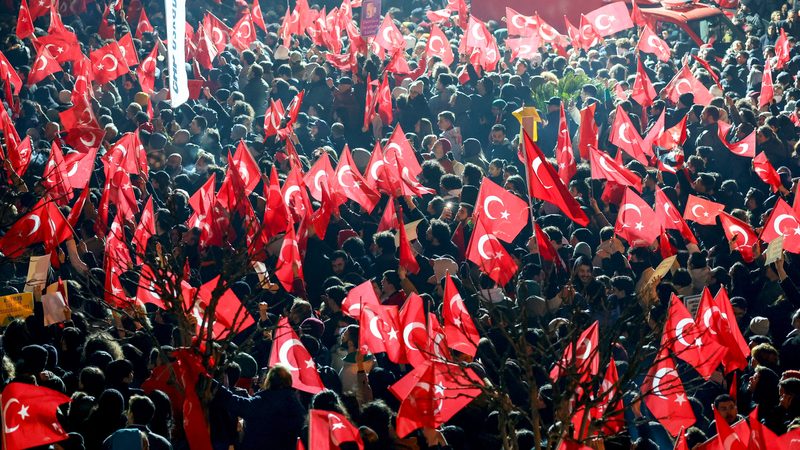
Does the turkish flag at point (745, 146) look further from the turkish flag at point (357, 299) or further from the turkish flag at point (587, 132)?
the turkish flag at point (357, 299)

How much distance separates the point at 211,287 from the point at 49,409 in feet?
9.64

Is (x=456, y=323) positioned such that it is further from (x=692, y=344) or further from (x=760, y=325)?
(x=760, y=325)

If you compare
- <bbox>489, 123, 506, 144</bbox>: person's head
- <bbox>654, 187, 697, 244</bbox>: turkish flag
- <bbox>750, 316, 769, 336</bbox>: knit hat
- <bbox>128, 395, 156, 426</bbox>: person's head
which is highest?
<bbox>128, 395, 156, 426</bbox>: person's head

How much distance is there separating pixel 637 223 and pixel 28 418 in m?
6.93

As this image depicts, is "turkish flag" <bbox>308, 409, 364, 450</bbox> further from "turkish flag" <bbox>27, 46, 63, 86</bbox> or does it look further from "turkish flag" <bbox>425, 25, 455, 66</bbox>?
"turkish flag" <bbox>425, 25, 455, 66</bbox>

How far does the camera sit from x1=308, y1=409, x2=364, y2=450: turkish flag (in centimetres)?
796

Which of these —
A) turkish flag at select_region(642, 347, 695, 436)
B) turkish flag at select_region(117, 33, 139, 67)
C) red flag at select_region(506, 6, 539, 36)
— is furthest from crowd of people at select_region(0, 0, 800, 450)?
red flag at select_region(506, 6, 539, 36)

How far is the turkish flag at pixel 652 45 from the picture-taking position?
61.9 feet

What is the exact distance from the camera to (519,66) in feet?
60.4

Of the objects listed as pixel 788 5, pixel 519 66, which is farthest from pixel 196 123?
pixel 788 5

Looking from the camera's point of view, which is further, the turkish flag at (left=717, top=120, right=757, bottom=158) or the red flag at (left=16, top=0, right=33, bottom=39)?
the red flag at (left=16, top=0, right=33, bottom=39)

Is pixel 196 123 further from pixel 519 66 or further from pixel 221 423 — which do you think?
pixel 221 423

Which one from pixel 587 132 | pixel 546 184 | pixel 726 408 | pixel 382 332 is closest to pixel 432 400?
pixel 382 332

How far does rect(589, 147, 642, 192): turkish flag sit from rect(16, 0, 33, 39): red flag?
946 centimetres
